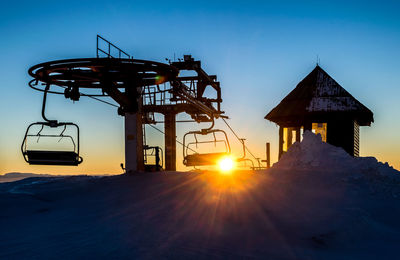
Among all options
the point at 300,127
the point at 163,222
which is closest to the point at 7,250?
the point at 163,222

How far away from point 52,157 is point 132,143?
396cm

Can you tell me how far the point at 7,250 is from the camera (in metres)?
7.23

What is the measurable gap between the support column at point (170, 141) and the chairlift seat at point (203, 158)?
1002 cm

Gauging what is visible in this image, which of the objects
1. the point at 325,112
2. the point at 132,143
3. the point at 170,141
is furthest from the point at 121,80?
the point at 170,141

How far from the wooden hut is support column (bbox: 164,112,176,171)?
8775 millimetres

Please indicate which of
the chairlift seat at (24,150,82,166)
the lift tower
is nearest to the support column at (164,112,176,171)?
the lift tower

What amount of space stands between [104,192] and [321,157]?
813 cm

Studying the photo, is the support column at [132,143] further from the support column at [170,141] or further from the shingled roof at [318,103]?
the support column at [170,141]

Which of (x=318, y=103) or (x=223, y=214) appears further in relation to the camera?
(x=318, y=103)

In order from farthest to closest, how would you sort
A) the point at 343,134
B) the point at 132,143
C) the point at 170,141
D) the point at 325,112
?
the point at 170,141 → the point at 343,134 → the point at 325,112 → the point at 132,143

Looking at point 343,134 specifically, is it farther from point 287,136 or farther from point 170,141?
point 170,141

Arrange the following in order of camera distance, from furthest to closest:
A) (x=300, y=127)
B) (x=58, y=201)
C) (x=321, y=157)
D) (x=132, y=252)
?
(x=300, y=127)
(x=321, y=157)
(x=58, y=201)
(x=132, y=252)

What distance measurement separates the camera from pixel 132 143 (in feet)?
45.8

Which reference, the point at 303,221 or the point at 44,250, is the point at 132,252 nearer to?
the point at 44,250
